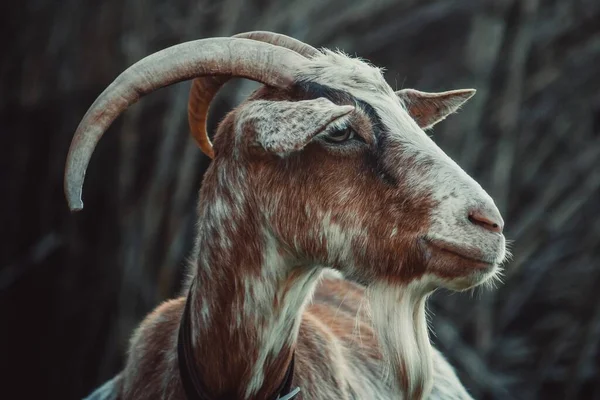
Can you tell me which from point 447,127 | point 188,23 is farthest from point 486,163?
point 188,23

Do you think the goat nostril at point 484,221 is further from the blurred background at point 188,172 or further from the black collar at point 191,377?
the blurred background at point 188,172

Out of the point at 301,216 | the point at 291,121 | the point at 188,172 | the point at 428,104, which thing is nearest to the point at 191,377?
the point at 301,216

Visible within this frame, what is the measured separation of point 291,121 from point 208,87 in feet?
2.43

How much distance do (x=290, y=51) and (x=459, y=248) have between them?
86 centimetres

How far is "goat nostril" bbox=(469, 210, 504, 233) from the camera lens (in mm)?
2760

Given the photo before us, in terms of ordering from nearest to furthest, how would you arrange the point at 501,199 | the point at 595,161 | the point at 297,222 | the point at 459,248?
the point at 459,248
the point at 297,222
the point at 501,199
the point at 595,161

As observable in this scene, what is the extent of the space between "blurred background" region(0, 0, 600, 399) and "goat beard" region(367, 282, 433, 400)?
4.81 m

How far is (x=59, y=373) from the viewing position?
8164mm

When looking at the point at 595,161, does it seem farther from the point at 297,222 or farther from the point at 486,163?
the point at 297,222

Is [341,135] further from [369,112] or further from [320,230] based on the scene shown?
[320,230]

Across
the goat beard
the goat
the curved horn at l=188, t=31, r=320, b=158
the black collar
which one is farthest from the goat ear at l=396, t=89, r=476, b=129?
the black collar

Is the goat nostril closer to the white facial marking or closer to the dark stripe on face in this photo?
the white facial marking

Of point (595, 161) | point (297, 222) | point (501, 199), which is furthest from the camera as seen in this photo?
point (595, 161)

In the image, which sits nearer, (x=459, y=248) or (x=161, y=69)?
(x=459, y=248)
